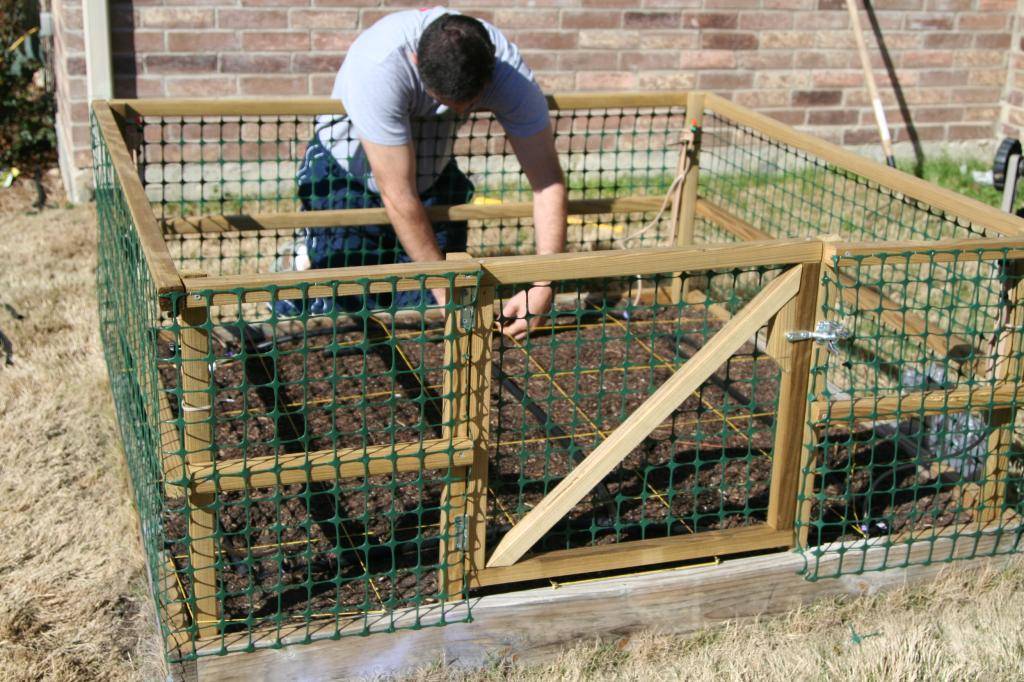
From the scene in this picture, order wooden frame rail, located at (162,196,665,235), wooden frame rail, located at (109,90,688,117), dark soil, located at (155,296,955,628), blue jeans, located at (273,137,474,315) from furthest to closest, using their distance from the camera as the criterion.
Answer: blue jeans, located at (273,137,474,315) → wooden frame rail, located at (162,196,665,235) → wooden frame rail, located at (109,90,688,117) → dark soil, located at (155,296,955,628)

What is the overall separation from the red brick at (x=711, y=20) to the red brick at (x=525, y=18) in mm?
956

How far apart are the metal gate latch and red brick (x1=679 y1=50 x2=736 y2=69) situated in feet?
17.0

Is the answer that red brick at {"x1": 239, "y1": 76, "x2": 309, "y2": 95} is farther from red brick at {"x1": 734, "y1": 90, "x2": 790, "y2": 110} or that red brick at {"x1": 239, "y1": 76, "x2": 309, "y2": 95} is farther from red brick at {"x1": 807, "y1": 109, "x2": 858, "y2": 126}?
red brick at {"x1": 807, "y1": 109, "x2": 858, "y2": 126}

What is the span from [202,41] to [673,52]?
309 centimetres

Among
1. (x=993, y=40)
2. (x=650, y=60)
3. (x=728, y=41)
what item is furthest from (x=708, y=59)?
(x=993, y=40)

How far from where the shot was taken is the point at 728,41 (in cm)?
852

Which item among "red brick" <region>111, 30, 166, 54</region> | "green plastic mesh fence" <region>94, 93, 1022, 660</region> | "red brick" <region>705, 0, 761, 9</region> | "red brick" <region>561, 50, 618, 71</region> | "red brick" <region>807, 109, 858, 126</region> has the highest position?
"red brick" <region>705, 0, 761, 9</region>

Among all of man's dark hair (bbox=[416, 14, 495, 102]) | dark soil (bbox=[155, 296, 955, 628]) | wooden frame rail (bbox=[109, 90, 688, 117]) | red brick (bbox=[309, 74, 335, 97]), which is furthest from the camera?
red brick (bbox=[309, 74, 335, 97])

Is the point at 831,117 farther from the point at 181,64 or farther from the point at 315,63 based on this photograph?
the point at 181,64

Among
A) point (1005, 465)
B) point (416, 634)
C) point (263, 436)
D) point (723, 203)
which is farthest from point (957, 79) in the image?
point (416, 634)

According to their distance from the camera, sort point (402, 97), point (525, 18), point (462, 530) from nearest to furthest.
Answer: point (462, 530), point (402, 97), point (525, 18)

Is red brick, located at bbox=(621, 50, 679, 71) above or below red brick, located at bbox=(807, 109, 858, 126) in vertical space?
above

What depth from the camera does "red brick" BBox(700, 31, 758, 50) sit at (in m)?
8.46

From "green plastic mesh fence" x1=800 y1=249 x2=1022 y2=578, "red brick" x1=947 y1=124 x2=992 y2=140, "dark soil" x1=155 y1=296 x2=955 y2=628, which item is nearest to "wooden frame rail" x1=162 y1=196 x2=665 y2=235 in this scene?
"dark soil" x1=155 y1=296 x2=955 y2=628
